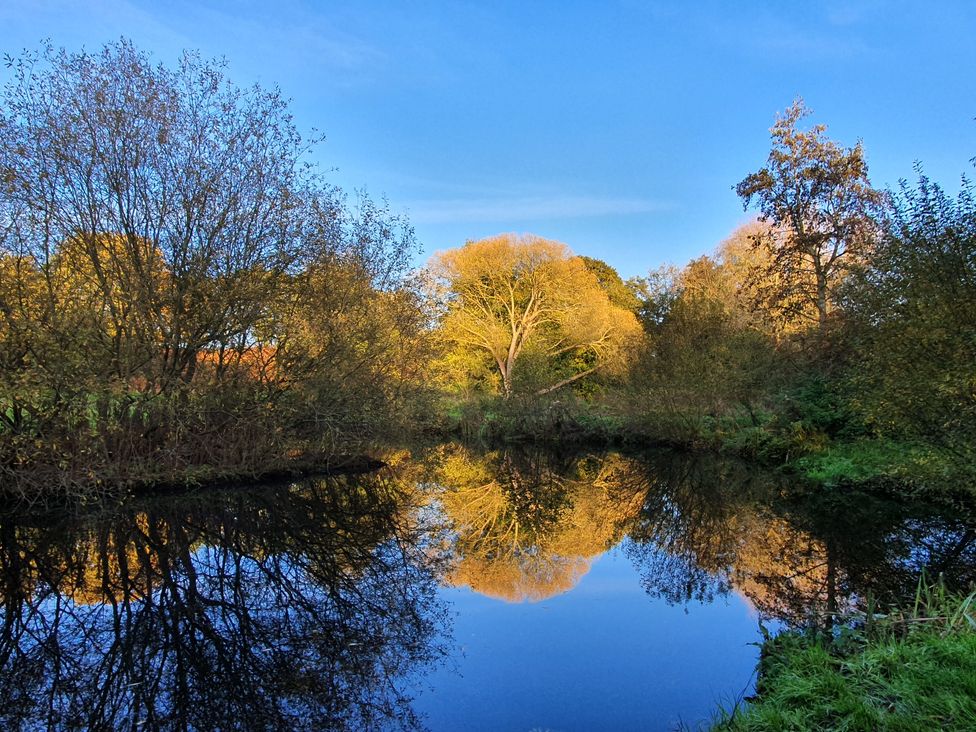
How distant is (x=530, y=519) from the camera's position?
39.8ft

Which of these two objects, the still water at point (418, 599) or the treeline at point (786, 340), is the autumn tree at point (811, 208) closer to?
the treeline at point (786, 340)

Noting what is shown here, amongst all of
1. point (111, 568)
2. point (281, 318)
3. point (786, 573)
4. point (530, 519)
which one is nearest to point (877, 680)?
point (786, 573)

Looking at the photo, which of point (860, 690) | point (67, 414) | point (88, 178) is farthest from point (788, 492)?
point (88, 178)

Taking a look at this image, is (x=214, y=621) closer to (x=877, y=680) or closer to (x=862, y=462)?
(x=877, y=680)

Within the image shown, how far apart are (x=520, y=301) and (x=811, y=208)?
788 inches

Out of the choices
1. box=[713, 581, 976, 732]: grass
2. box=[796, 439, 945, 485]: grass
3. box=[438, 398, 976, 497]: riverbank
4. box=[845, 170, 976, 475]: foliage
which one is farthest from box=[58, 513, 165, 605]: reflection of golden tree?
box=[796, 439, 945, 485]: grass

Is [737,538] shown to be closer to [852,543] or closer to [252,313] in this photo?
[852,543]

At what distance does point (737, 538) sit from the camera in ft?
34.0

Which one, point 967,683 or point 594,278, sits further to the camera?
point 594,278

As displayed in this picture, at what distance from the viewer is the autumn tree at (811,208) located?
1934 centimetres

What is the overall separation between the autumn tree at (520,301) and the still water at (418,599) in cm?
2220

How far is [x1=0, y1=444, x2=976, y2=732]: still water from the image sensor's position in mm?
5016

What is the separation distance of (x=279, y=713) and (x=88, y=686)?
187cm

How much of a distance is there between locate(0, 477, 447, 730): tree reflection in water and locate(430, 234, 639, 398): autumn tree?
2544cm
